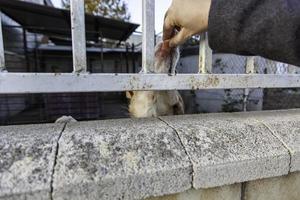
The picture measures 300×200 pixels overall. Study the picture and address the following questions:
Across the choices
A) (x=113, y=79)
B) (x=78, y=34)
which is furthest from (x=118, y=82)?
(x=78, y=34)

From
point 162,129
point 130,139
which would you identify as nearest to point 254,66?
point 162,129

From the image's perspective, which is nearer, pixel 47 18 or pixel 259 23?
pixel 259 23

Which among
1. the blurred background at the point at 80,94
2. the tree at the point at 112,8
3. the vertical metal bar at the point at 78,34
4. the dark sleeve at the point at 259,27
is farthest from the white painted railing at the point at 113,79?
the tree at the point at 112,8

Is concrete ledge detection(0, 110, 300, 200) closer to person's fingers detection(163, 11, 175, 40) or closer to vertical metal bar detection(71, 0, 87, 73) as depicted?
vertical metal bar detection(71, 0, 87, 73)

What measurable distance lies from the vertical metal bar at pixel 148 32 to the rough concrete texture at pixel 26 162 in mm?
436

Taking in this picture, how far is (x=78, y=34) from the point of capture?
3.01 ft

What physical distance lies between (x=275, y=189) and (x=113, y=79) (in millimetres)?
841

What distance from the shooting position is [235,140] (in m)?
0.98

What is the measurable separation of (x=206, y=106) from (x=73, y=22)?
5.44 m

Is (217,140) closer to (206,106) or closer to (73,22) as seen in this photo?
(73,22)

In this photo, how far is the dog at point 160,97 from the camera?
119 centimetres

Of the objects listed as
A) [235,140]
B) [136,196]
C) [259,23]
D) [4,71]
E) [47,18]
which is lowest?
[136,196]

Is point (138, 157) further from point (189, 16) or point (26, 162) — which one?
point (189, 16)

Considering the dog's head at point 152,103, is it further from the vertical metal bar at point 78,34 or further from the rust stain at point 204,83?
the vertical metal bar at point 78,34
